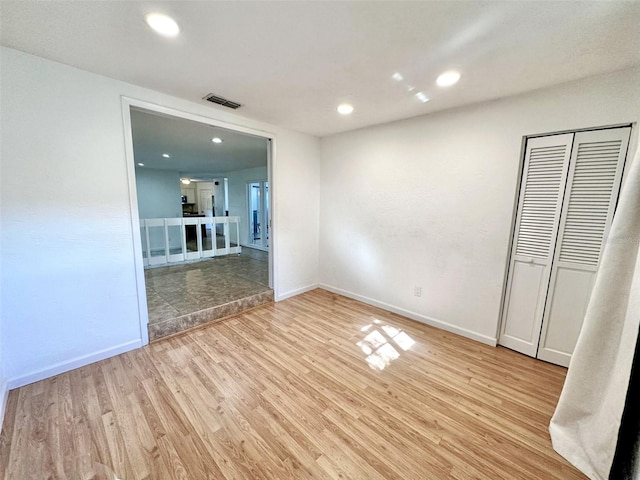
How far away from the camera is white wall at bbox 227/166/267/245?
7.19 metres

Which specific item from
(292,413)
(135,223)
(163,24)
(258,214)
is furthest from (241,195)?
(292,413)

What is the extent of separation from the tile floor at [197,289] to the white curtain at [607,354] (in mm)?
3092

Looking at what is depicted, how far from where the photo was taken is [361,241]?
3.59 metres

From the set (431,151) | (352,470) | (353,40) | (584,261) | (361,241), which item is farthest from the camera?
(361,241)

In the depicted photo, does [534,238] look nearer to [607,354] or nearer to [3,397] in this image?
[607,354]

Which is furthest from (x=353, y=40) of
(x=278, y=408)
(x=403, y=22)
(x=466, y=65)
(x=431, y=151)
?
(x=278, y=408)

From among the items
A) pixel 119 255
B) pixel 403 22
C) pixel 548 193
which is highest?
pixel 403 22

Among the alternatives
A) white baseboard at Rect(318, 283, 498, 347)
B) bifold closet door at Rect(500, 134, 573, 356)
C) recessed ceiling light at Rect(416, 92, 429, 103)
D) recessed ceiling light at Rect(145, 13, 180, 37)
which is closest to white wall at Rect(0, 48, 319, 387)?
recessed ceiling light at Rect(145, 13, 180, 37)

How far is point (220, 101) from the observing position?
2.52 m

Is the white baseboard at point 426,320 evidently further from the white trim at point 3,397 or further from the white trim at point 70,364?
the white trim at point 3,397

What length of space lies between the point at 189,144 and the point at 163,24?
3279 mm

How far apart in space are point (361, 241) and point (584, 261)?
222 cm

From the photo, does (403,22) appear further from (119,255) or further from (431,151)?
(119,255)

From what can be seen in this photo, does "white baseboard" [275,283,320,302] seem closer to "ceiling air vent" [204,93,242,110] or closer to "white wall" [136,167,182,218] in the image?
"ceiling air vent" [204,93,242,110]
